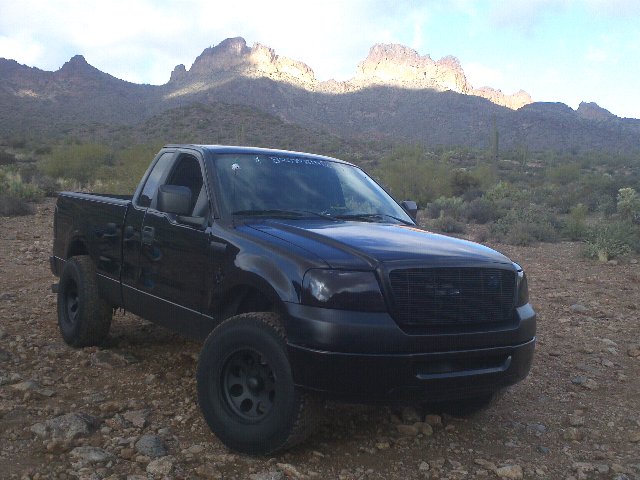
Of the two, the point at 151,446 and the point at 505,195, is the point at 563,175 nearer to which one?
the point at 505,195

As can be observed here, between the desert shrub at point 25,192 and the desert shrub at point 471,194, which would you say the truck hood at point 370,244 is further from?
the desert shrub at point 471,194

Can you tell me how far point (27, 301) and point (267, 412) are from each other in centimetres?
487

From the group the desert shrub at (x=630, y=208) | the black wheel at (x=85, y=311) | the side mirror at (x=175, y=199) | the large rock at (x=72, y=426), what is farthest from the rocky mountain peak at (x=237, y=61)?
→ the large rock at (x=72, y=426)

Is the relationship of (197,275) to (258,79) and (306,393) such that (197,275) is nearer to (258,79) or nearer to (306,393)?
(306,393)

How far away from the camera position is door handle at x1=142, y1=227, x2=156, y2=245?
4441 mm

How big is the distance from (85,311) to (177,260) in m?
1.51

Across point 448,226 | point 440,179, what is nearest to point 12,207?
point 448,226

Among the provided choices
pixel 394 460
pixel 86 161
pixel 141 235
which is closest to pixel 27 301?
pixel 141 235

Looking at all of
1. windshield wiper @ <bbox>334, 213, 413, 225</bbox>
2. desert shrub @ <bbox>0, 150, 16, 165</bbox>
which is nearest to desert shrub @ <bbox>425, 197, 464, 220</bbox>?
windshield wiper @ <bbox>334, 213, 413, 225</bbox>

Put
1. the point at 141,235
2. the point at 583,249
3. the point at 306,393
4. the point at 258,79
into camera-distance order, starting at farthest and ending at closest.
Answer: the point at 258,79, the point at 583,249, the point at 141,235, the point at 306,393

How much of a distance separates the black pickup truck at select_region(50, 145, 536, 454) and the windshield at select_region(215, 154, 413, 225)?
0.01 m

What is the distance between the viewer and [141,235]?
4586mm

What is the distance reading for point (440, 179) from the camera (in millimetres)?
26203

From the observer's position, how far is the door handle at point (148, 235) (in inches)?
175
